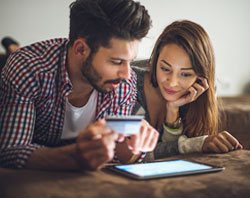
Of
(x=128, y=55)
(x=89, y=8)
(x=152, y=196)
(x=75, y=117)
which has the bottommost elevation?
(x=152, y=196)

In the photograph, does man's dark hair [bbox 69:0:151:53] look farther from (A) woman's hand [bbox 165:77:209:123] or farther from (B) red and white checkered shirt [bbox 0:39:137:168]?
(A) woman's hand [bbox 165:77:209:123]

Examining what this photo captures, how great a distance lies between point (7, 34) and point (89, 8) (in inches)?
53.0

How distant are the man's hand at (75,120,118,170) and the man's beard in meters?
0.31

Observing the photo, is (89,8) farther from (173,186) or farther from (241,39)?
(241,39)

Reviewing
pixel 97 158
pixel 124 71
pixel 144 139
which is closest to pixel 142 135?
pixel 144 139

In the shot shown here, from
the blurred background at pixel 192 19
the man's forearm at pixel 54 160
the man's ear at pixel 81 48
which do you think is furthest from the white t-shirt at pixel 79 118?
the blurred background at pixel 192 19

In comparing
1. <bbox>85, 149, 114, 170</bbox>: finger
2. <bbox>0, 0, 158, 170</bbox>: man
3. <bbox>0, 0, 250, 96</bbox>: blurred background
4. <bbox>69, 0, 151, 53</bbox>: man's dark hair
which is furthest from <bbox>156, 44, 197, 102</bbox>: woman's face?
<bbox>0, 0, 250, 96</bbox>: blurred background

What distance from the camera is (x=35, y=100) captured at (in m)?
1.13

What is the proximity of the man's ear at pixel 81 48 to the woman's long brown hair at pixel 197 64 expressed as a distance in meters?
0.44

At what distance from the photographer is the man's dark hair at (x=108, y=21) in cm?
117

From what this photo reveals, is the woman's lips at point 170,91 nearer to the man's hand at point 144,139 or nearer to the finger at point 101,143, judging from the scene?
the man's hand at point 144,139

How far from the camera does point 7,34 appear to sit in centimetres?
241

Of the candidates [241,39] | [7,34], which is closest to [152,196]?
[7,34]

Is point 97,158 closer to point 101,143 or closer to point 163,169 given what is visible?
point 101,143
